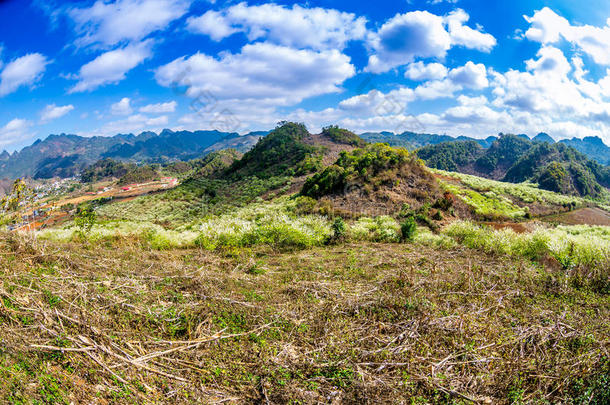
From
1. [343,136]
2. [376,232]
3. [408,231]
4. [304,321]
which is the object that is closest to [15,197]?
[304,321]

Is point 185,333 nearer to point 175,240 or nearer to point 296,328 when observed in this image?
point 296,328

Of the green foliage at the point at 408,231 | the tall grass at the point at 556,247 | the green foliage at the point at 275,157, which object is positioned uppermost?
the green foliage at the point at 275,157

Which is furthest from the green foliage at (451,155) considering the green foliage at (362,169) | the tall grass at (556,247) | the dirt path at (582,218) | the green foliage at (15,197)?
the green foliage at (15,197)

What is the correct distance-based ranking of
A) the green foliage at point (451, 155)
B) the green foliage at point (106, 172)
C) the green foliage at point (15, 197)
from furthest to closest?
the green foliage at point (106, 172)
the green foliage at point (451, 155)
the green foliage at point (15, 197)

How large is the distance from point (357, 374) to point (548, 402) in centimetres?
207

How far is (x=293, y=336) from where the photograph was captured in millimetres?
4250

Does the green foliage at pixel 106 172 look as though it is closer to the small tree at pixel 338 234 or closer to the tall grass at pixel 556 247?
the small tree at pixel 338 234

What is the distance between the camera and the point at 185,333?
166 inches

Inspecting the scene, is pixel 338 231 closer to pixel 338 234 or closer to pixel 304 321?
pixel 338 234

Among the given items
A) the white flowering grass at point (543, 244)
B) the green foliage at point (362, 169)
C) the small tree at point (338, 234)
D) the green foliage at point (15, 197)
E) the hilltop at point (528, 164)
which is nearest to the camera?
the white flowering grass at point (543, 244)

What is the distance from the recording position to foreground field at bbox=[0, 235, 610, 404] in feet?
10.5

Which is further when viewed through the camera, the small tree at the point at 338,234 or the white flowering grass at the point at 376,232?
the white flowering grass at the point at 376,232

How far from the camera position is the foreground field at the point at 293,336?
3.20 meters

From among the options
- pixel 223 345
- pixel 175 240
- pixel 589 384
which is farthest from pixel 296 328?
pixel 175 240
